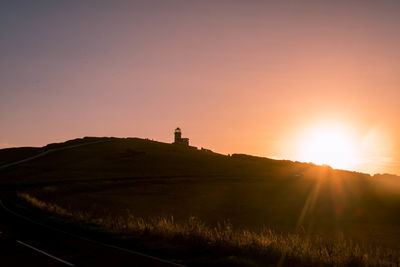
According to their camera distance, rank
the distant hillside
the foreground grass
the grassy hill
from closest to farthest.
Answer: the foreground grass → the grassy hill → the distant hillside

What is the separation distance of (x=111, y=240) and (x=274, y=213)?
30661mm

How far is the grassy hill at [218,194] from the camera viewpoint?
131 ft

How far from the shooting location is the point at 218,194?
187 feet

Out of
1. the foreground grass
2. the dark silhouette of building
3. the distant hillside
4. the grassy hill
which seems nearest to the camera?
the foreground grass

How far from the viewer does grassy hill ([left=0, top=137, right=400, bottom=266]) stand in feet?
131

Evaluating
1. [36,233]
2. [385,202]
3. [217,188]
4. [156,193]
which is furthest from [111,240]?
[385,202]

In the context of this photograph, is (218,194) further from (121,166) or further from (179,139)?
(179,139)

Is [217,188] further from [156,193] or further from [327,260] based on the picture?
[327,260]

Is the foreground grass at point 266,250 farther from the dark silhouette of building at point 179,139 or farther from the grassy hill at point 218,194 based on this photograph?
the dark silhouette of building at point 179,139

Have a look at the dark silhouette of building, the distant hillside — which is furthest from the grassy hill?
the dark silhouette of building

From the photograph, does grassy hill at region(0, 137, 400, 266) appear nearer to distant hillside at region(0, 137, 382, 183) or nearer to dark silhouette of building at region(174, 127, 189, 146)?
distant hillside at region(0, 137, 382, 183)

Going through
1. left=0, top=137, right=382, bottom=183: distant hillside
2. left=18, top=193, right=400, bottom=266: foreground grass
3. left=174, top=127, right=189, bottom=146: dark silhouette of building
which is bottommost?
left=18, top=193, right=400, bottom=266: foreground grass

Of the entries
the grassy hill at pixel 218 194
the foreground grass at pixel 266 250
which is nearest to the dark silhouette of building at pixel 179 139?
→ the grassy hill at pixel 218 194

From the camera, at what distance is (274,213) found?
152ft
